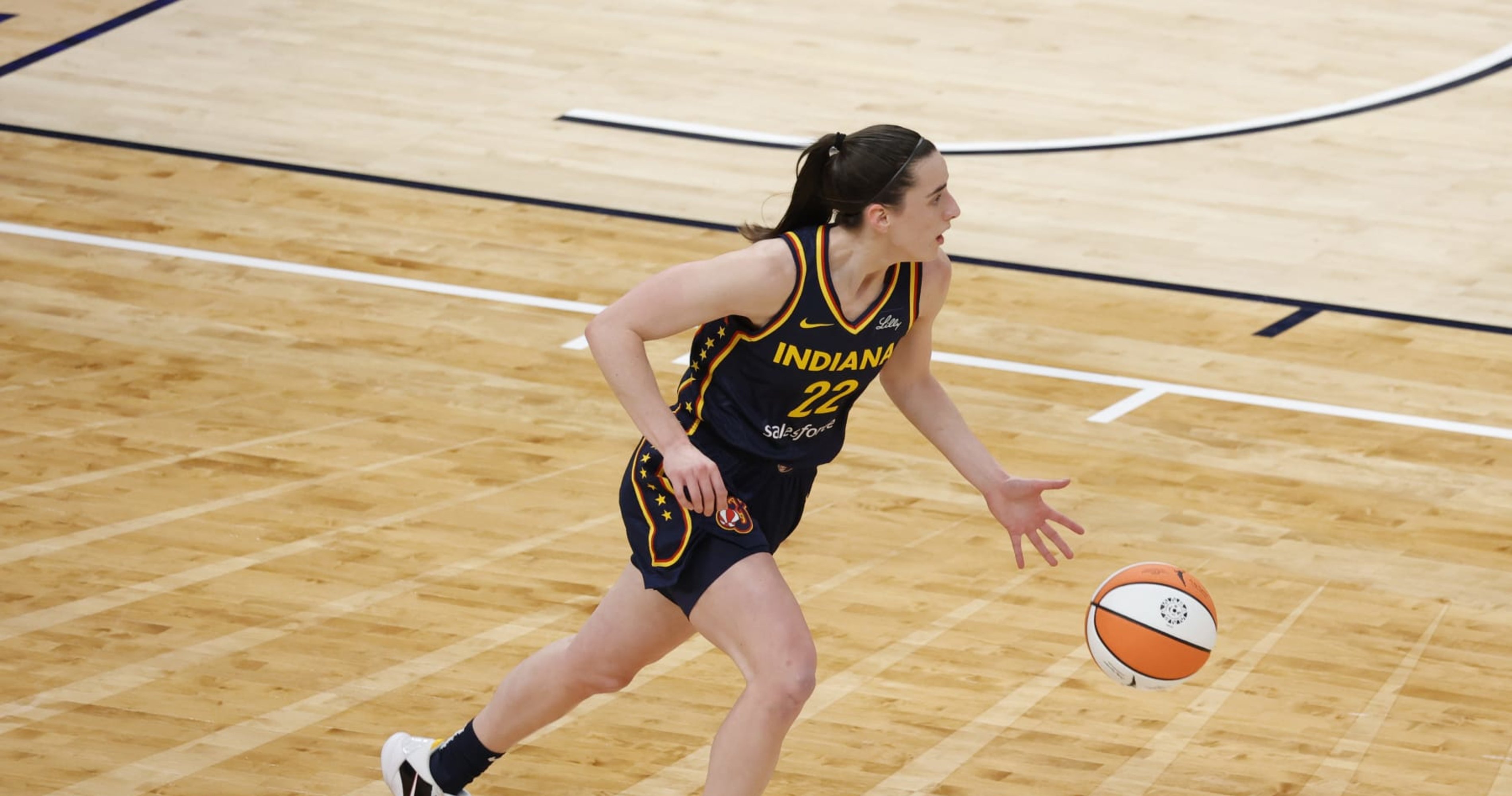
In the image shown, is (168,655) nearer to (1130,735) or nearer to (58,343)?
(1130,735)

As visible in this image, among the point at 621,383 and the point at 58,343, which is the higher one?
the point at 621,383

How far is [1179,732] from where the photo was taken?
226 inches

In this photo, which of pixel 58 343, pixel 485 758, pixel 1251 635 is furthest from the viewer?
pixel 58 343

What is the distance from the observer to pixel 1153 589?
5.05 meters

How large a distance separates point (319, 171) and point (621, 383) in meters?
A: 7.76

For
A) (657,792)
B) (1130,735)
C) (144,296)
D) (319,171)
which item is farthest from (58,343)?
(1130,735)

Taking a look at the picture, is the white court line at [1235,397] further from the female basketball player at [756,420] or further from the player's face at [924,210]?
the player's face at [924,210]

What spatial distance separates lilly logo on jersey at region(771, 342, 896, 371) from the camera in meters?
4.30

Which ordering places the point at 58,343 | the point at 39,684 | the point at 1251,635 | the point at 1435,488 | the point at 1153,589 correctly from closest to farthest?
the point at 1153,589 < the point at 39,684 < the point at 1251,635 < the point at 1435,488 < the point at 58,343

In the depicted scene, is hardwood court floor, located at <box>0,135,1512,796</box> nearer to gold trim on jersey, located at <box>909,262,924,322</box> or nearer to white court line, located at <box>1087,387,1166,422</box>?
white court line, located at <box>1087,387,1166,422</box>

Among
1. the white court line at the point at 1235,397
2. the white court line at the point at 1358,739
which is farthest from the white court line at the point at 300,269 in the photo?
the white court line at the point at 1358,739

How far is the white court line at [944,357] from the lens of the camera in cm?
863

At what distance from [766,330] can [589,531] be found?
2961mm

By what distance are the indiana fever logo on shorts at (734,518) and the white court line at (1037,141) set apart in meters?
8.06
